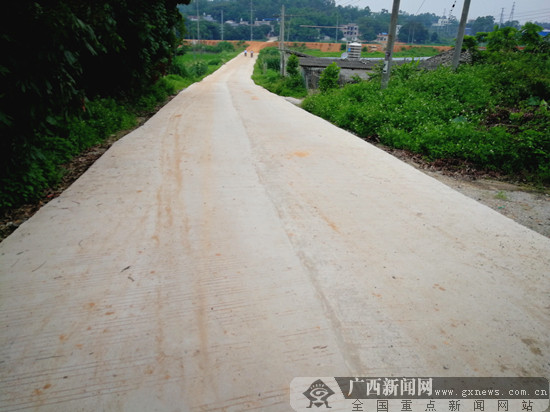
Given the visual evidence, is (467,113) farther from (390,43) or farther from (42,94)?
(42,94)

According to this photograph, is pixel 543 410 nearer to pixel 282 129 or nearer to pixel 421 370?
pixel 421 370

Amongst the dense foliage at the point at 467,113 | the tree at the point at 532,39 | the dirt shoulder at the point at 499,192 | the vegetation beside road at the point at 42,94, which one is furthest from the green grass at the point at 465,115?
the vegetation beside road at the point at 42,94

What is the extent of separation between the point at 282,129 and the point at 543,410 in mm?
7356

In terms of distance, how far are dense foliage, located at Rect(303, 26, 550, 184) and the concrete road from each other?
2.18 meters

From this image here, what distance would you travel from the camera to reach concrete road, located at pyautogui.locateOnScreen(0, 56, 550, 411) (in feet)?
6.47

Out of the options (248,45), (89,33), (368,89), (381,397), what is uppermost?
(248,45)

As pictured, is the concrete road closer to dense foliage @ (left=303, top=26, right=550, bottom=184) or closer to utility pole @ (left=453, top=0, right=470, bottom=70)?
dense foliage @ (left=303, top=26, right=550, bottom=184)

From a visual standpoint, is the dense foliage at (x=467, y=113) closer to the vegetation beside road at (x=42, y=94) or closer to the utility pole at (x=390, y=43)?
the utility pole at (x=390, y=43)

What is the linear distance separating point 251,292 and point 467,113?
25.8 ft

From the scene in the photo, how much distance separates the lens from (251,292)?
2621mm

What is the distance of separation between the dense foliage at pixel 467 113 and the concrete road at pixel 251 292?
2176 millimetres

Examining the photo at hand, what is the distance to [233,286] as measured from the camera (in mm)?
2695

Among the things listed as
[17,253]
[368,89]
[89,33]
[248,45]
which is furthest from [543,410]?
[248,45]

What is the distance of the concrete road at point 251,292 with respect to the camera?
1.97 m
